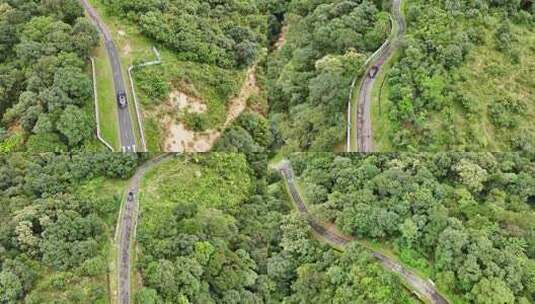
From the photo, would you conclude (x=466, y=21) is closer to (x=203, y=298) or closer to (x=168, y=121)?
(x=168, y=121)

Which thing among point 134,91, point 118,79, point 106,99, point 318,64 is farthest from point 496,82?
point 106,99

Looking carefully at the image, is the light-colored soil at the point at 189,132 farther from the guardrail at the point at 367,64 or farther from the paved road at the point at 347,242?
the guardrail at the point at 367,64

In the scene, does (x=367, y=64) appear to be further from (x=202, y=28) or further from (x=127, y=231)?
(x=127, y=231)

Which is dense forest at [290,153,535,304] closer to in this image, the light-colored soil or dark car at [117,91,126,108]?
the light-colored soil

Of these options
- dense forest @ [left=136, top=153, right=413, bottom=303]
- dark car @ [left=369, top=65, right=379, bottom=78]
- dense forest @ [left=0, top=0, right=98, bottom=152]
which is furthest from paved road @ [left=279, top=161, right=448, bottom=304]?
dense forest @ [left=0, top=0, right=98, bottom=152]

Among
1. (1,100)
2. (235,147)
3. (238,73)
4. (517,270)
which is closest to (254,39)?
(238,73)
